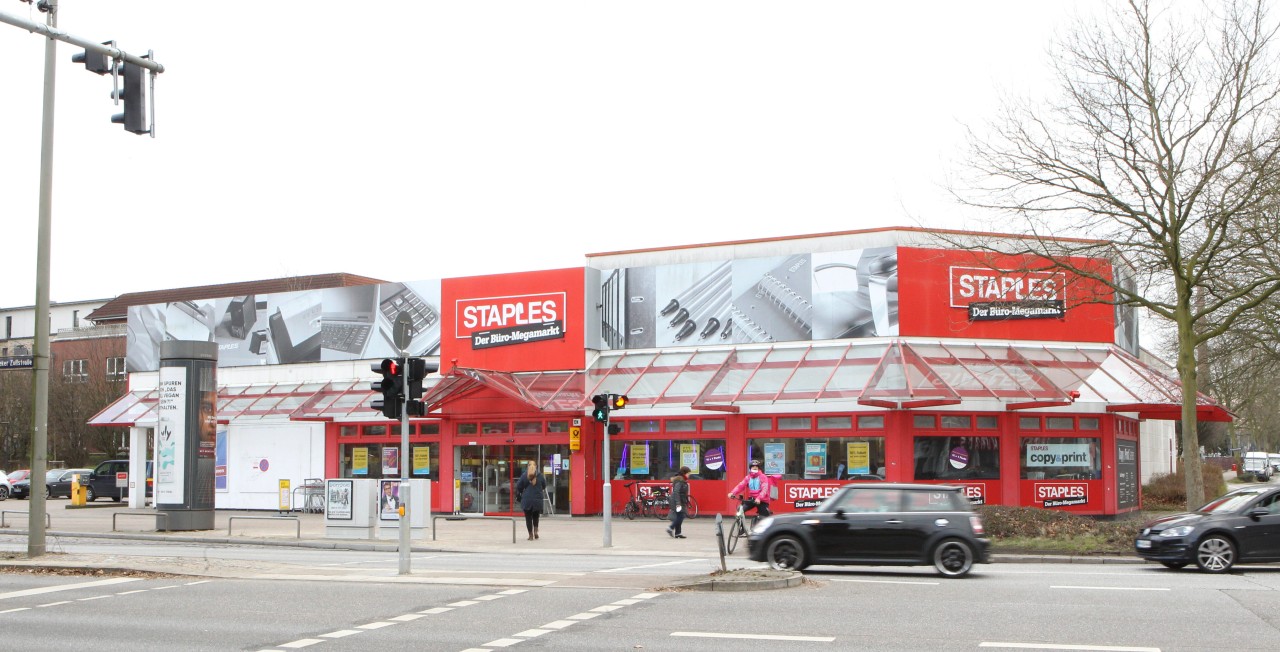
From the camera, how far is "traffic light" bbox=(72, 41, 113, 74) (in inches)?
494

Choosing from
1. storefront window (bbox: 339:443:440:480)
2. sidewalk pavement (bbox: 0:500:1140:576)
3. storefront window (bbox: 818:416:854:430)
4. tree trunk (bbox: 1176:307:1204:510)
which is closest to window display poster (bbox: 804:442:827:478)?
storefront window (bbox: 818:416:854:430)

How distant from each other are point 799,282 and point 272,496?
62.5 feet

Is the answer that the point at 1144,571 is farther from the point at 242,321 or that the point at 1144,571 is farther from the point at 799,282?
the point at 242,321

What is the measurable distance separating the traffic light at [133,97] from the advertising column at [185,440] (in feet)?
61.4

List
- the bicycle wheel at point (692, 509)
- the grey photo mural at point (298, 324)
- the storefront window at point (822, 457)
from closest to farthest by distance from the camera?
the storefront window at point (822, 457)
the bicycle wheel at point (692, 509)
the grey photo mural at point (298, 324)

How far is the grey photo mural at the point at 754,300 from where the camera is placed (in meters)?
31.8

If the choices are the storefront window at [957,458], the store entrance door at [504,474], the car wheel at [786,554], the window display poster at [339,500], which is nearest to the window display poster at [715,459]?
the store entrance door at [504,474]

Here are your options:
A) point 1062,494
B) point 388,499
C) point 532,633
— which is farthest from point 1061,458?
point 532,633

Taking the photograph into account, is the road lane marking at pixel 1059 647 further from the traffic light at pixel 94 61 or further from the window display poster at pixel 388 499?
the window display poster at pixel 388 499

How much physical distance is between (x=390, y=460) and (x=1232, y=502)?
24.9 m

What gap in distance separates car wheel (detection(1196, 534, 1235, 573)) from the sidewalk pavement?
2.24 meters

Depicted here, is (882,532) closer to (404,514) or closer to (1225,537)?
(1225,537)

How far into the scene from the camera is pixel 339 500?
27094mm

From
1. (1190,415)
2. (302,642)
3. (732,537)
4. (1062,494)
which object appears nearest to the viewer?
(302,642)
